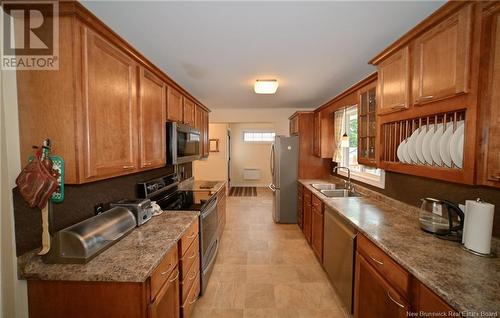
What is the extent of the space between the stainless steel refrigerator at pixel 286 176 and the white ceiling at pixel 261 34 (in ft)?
5.15

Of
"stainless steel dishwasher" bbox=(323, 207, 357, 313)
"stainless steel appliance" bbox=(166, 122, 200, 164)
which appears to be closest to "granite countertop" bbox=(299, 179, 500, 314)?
"stainless steel dishwasher" bbox=(323, 207, 357, 313)

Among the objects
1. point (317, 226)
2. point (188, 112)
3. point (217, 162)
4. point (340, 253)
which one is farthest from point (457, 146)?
point (217, 162)

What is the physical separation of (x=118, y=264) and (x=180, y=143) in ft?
4.93

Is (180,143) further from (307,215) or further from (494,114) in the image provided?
(494,114)

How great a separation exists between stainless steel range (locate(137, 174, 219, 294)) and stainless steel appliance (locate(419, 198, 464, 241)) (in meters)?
1.86

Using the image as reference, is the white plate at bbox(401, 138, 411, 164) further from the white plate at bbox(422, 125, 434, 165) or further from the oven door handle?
the oven door handle

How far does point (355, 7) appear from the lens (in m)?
1.26

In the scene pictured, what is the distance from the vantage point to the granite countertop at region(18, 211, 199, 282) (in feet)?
3.36

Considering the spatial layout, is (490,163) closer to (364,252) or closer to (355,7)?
(364,252)

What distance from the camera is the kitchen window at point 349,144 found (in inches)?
115

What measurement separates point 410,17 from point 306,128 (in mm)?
2667

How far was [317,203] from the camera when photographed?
2744 millimetres

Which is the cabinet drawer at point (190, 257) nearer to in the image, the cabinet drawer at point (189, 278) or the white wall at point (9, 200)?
the cabinet drawer at point (189, 278)

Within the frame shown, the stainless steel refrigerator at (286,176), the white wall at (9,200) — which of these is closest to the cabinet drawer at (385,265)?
the white wall at (9,200)
